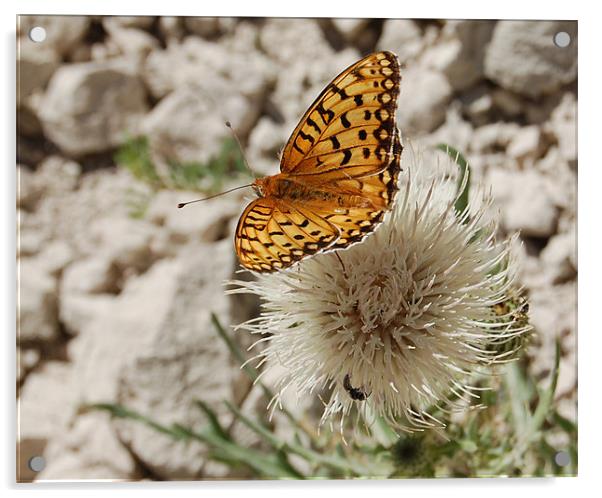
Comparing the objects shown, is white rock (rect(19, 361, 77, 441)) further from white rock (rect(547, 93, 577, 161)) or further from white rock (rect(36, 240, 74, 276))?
white rock (rect(547, 93, 577, 161))

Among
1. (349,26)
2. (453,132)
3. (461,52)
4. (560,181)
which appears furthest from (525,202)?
(349,26)

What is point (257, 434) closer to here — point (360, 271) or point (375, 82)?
point (360, 271)

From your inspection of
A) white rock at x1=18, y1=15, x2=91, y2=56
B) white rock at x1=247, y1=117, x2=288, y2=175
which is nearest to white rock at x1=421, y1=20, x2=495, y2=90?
white rock at x1=247, y1=117, x2=288, y2=175

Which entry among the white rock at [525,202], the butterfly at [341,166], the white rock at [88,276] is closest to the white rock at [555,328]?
the white rock at [525,202]

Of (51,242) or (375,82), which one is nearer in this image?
(375,82)

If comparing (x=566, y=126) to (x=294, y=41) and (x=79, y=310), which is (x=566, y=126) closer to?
(x=294, y=41)

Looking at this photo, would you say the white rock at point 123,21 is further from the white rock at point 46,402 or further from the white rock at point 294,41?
the white rock at point 46,402
